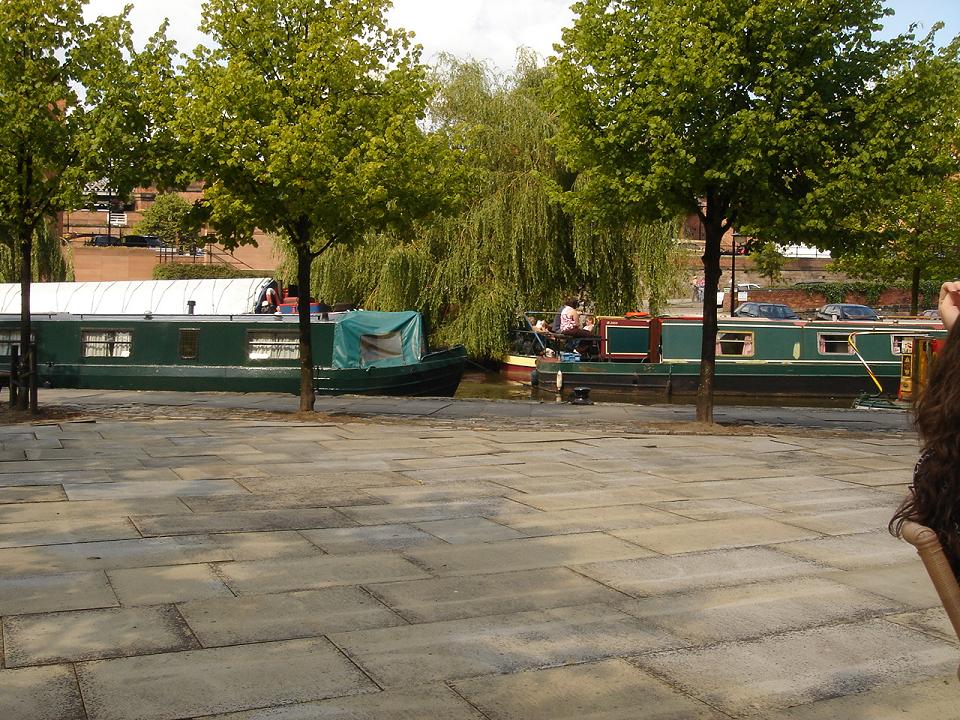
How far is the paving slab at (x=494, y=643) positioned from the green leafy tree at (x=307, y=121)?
10217mm

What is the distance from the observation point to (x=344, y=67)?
15.5 metres

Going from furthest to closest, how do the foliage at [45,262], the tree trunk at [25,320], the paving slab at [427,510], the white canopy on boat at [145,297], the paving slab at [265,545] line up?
the foliage at [45,262], the white canopy on boat at [145,297], the tree trunk at [25,320], the paving slab at [427,510], the paving slab at [265,545]

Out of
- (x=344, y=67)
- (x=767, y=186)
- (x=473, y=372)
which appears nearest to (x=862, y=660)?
(x=767, y=186)

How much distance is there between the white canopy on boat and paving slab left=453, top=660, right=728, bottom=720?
21.3 m

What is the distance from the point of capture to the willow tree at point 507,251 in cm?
2953

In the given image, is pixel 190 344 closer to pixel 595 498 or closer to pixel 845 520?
pixel 595 498

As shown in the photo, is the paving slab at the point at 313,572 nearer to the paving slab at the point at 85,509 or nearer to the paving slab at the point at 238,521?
the paving slab at the point at 238,521

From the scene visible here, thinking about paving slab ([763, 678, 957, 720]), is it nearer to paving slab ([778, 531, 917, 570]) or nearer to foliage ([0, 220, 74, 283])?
paving slab ([778, 531, 917, 570])

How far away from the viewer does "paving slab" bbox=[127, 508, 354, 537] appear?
300 inches

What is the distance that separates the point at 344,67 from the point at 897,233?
26.7 feet

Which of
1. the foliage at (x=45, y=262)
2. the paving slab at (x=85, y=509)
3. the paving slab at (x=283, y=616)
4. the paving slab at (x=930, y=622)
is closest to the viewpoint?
the paving slab at (x=283, y=616)

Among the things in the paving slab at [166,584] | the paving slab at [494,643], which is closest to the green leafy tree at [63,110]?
the paving slab at [166,584]

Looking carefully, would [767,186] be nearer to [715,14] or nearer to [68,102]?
[715,14]

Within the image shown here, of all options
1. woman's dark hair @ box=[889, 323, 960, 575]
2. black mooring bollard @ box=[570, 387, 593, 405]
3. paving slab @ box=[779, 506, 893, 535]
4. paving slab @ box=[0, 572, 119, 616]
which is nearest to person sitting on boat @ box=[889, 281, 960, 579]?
woman's dark hair @ box=[889, 323, 960, 575]
